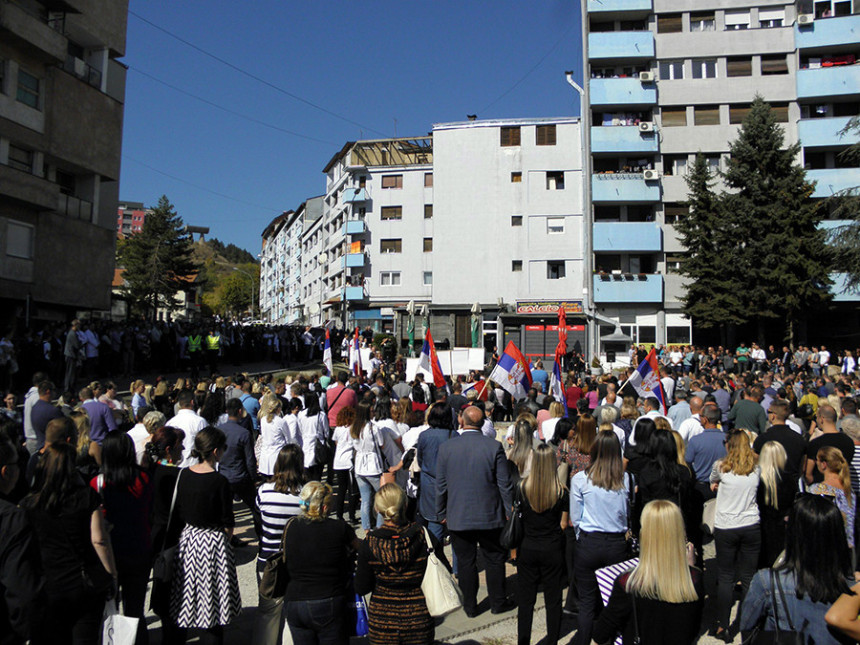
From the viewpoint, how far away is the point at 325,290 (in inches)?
2739

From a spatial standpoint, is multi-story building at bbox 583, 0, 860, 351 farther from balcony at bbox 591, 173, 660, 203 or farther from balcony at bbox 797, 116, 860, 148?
balcony at bbox 797, 116, 860, 148

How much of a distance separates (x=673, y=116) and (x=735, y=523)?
1654 inches

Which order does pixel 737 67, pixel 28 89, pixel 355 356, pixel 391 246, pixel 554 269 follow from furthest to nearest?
pixel 391 246 < pixel 554 269 < pixel 737 67 < pixel 28 89 < pixel 355 356

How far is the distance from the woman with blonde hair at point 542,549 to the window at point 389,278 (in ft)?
164

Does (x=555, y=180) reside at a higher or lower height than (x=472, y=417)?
higher

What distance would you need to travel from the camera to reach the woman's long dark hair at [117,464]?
5168 mm

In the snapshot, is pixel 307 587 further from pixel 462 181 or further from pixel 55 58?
pixel 462 181

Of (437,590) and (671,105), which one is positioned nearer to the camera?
(437,590)

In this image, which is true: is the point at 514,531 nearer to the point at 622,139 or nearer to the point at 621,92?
the point at 622,139

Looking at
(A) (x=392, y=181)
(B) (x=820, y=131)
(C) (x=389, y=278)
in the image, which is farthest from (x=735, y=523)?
(A) (x=392, y=181)

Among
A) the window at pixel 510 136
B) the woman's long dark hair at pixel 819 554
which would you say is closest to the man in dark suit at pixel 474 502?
the woman's long dark hair at pixel 819 554

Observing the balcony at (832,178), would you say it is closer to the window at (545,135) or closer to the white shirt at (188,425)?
the window at (545,135)

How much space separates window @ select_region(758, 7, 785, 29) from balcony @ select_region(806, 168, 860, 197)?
9.68m

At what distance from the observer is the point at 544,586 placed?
583 cm
